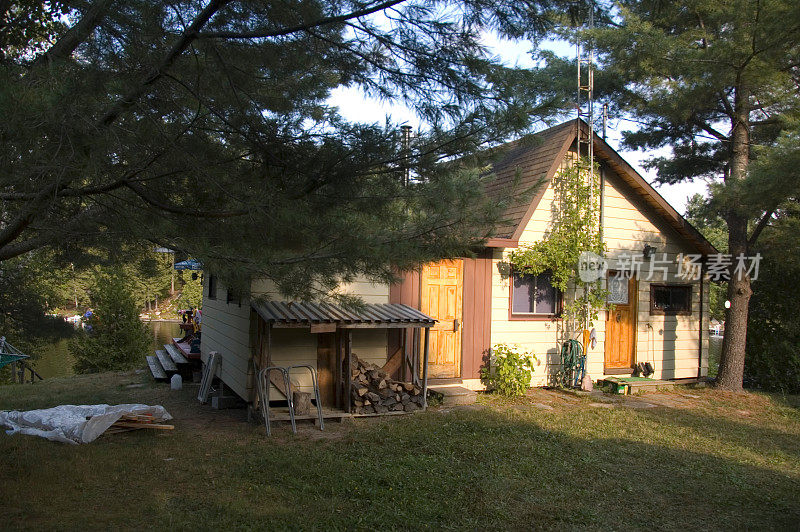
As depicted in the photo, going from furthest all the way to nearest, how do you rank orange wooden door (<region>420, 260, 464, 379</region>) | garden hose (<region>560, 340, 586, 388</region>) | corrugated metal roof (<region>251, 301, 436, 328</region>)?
1. garden hose (<region>560, 340, 586, 388</region>)
2. orange wooden door (<region>420, 260, 464, 379</region>)
3. corrugated metal roof (<region>251, 301, 436, 328</region>)

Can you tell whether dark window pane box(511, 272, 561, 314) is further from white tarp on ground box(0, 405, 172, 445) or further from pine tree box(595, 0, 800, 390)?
white tarp on ground box(0, 405, 172, 445)

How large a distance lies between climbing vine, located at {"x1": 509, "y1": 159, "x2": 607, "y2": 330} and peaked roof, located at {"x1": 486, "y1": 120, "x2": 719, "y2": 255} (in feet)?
1.26

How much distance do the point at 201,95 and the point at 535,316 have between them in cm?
769

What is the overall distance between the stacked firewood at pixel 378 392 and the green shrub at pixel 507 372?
1820mm

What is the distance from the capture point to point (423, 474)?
573 centimetres

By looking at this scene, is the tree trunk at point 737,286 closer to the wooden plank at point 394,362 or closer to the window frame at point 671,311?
the window frame at point 671,311

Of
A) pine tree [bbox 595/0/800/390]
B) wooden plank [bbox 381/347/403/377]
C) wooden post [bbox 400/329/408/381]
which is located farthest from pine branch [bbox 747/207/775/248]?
wooden plank [bbox 381/347/403/377]

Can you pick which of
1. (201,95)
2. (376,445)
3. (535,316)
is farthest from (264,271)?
(535,316)

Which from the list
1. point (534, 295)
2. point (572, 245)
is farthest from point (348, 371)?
point (572, 245)

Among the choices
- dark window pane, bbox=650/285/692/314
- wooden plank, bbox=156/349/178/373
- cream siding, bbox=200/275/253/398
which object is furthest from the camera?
dark window pane, bbox=650/285/692/314

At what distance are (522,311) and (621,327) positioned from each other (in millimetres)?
2534

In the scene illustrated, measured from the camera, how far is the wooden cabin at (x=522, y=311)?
28.0ft

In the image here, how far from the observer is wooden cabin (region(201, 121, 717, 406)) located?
8.55 metres

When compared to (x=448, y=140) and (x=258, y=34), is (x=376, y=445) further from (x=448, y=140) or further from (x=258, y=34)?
(x=258, y=34)
